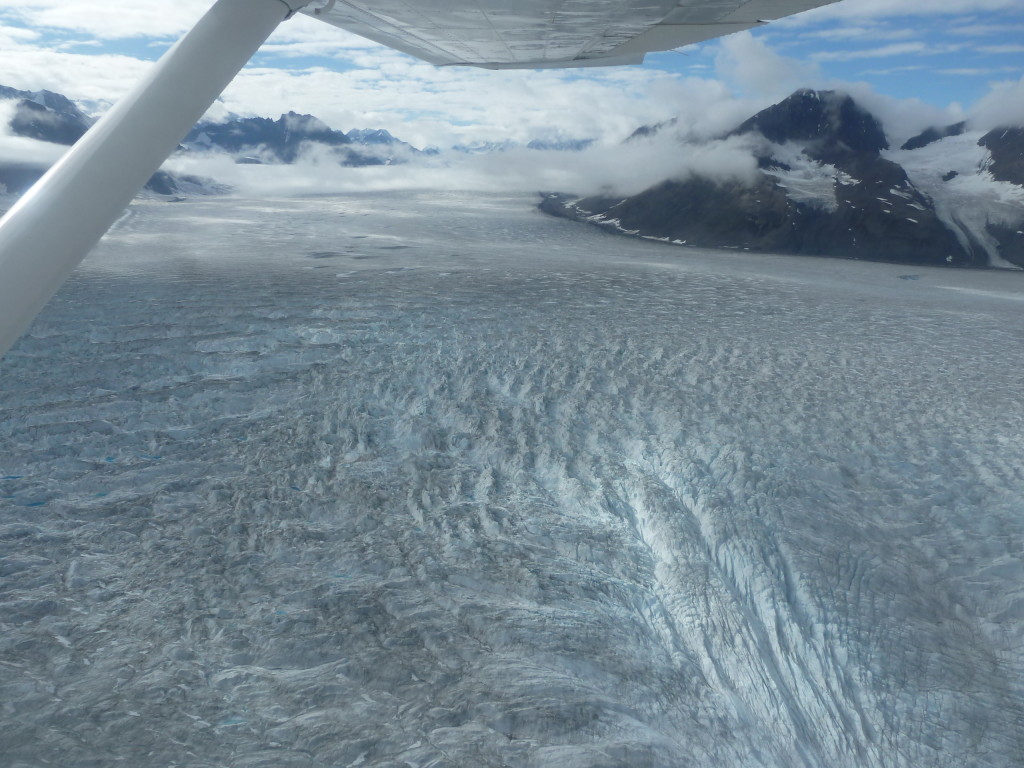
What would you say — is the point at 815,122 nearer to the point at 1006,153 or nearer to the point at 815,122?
the point at 815,122

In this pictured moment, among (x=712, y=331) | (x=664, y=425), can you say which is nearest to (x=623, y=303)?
(x=712, y=331)

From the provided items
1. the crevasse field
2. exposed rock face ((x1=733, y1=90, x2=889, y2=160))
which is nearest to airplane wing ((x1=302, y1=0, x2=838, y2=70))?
the crevasse field

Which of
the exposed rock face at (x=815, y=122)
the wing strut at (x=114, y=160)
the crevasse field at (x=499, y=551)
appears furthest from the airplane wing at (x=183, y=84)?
the exposed rock face at (x=815, y=122)

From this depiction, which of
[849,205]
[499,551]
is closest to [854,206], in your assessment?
[849,205]

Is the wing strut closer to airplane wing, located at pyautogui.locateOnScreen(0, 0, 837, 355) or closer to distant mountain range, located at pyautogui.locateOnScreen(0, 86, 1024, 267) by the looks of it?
airplane wing, located at pyautogui.locateOnScreen(0, 0, 837, 355)

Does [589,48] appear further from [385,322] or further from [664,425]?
[385,322]

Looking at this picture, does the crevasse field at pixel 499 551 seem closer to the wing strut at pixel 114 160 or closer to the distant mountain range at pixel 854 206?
the wing strut at pixel 114 160
